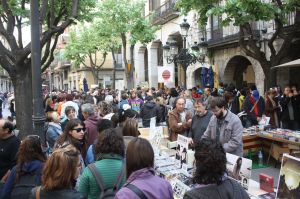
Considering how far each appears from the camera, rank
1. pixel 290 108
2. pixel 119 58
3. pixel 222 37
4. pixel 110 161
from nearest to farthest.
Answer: pixel 110 161 < pixel 290 108 < pixel 222 37 < pixel 119 58

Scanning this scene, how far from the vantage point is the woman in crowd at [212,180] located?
2590 millimetres

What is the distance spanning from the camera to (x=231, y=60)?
21.6 metres

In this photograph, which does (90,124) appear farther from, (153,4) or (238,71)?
(153,4)

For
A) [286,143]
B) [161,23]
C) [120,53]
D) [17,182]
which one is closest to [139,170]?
[17,182]

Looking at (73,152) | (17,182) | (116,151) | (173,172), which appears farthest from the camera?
(173,172)

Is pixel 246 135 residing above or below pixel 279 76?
below

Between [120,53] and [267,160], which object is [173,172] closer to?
[267,160]

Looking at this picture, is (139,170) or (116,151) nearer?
(139,170)

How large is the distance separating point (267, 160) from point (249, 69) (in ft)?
41.0

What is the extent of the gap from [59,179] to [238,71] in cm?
2025

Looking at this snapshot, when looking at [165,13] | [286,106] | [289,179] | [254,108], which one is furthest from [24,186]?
[165,13]

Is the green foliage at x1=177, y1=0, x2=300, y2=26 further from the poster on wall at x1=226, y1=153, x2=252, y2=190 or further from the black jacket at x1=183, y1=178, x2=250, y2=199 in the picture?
the black jacket at x1=183, y1=178, x2=250, y2=199

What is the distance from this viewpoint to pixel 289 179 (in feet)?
12.2

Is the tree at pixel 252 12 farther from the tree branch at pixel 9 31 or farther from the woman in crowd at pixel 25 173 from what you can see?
the woman in crowd at pixel 25 173
